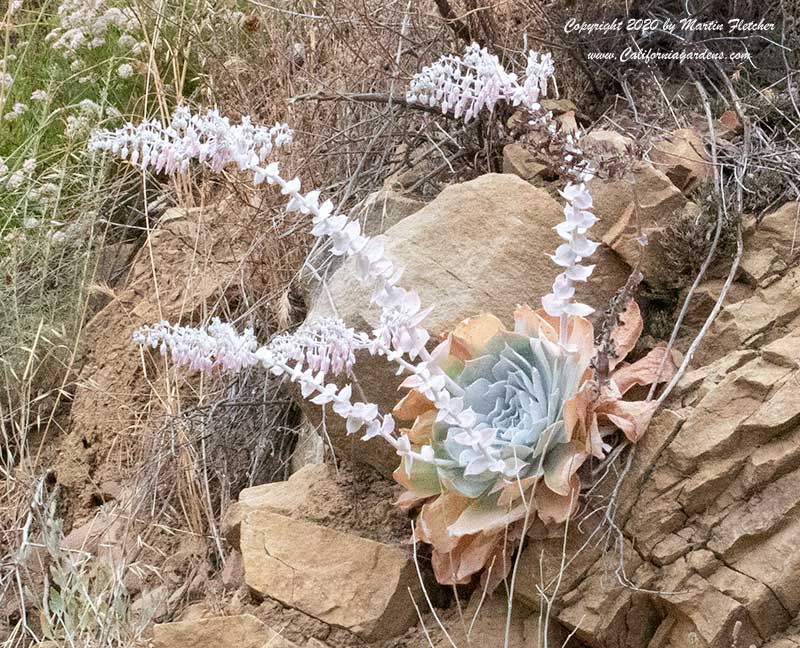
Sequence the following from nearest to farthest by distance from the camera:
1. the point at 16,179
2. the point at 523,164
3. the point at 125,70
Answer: the point at 523,164
the point at 16,179
the point at 125,70

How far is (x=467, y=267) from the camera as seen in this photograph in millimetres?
2535

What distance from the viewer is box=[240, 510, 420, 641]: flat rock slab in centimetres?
235

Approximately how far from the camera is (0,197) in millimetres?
4289

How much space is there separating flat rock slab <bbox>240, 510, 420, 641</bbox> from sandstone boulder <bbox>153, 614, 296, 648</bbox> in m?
0.10

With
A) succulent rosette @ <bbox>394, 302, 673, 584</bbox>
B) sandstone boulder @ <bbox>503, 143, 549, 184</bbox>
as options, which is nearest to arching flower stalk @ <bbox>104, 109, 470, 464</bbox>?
succulent rosette @ <bbox>394, 302, 673, 584</bbox>

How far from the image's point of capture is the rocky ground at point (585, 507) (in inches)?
81.7

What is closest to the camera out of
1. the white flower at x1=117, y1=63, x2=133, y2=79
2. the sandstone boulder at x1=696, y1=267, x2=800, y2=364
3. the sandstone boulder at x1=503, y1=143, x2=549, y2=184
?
the sandstone boulder at x1=696, y1=267, x2=800, y2=364

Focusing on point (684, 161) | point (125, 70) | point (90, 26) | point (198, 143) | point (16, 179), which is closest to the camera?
point (198, 143)

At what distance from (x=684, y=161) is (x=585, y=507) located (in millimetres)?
1027

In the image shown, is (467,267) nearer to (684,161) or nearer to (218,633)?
(684,161)

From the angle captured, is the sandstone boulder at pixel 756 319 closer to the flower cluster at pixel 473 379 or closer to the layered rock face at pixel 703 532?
the layered rock face at pixel 703 532

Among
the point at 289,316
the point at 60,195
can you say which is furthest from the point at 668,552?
the point at 60,195

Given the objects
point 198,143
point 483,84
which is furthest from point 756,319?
point 198,143

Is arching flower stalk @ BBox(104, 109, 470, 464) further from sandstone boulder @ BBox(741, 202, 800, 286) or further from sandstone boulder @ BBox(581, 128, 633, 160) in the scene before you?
sandstone boulder @ BBox(741, 202, 800, 286)
